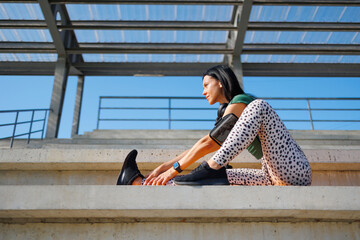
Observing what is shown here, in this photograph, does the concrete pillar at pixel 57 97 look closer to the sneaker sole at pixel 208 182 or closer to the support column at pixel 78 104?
the support column at pixel 78 104

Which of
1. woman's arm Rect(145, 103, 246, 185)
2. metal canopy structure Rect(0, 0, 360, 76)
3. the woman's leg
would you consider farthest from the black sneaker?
metal canopy structure Rect(0, 0, 360, 76)

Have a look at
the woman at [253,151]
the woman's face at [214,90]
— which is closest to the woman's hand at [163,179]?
the woman at [253,151]

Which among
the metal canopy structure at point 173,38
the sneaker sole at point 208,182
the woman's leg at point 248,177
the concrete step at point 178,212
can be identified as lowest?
the concrete step at point 178,212

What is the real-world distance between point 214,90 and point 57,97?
19.0 ft

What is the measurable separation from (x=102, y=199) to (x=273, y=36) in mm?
6374

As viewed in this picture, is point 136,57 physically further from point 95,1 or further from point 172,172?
point 172,172

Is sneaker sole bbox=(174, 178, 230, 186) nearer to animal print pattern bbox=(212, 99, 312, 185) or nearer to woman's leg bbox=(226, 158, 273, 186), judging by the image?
animal print pattern bbox=(212, 99, 312, 185)

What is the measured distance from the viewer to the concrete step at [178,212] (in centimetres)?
95

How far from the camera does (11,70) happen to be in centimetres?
725

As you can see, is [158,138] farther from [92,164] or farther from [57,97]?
[92,164]

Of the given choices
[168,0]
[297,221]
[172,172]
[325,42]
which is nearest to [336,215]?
[297,221]

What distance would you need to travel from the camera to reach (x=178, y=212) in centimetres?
97

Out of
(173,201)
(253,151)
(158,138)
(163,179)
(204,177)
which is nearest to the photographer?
(173,201)

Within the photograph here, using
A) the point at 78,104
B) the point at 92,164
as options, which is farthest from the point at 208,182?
the point at 78,104
